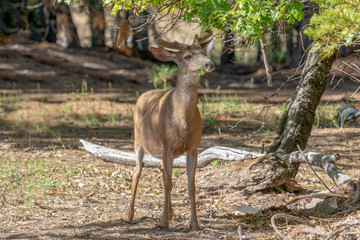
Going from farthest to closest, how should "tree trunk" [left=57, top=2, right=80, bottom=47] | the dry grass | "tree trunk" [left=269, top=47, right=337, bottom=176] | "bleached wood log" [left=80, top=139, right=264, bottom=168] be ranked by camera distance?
"tree trunk" [left=57, top=2, right=80, bottom=47], "bleached wood log" [left=80, top=139, right=264, bottom=168], "tree trunk" [left=269, top=47, right=337, bottom=176], the dry grass

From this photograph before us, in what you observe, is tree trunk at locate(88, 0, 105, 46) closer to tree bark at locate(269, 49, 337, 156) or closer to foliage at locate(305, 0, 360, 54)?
tree bark at locate(269, 49, 337, 156)

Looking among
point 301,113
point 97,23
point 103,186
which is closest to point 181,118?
point 301,113

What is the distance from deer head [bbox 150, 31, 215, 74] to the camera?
19.4ft

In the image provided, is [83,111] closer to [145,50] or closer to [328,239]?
[145,50]

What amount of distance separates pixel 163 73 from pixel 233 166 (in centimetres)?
980

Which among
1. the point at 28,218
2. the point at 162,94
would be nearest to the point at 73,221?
the point at 28,218

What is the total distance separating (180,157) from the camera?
8.94 meters

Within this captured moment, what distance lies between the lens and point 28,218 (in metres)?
6.88

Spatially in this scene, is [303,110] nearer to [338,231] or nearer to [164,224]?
[164,224]

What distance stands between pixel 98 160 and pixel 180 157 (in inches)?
70.6

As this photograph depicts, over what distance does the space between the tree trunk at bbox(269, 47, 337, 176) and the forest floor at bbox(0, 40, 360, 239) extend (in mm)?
371

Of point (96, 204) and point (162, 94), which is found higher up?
point (162, 94)

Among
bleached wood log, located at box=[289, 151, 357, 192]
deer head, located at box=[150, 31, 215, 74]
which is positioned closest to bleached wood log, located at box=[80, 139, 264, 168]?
bleached wood log, located at box=[289, 151, 357, 192]

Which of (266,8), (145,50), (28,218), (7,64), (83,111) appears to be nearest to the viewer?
(266,8)
